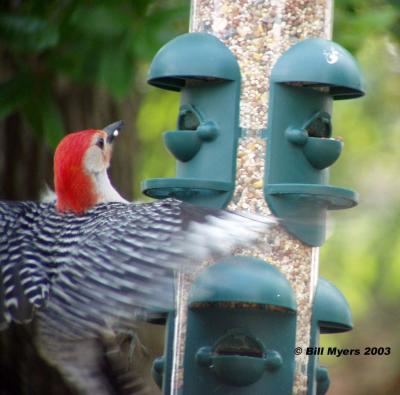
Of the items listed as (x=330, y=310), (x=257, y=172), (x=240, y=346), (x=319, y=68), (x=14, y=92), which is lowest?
(x=240, y=346)

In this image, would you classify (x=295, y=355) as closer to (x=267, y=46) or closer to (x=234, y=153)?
(x=234, y=153)

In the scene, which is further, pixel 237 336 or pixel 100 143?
pixel 100 143

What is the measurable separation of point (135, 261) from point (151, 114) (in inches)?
144

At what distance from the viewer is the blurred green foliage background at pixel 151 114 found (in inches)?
248

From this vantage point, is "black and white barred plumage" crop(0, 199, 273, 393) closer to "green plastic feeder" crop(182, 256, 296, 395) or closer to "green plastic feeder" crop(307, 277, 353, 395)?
"green plastic feeder" crop(182, 256, 296, 395)

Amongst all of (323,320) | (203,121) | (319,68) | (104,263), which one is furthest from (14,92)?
(323,320)

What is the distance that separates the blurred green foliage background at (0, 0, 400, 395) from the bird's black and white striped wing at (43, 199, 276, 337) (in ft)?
2.99

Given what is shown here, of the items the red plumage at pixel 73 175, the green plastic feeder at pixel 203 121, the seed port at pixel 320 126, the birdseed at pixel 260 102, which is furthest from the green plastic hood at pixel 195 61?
the red plumage at pixel 73 175

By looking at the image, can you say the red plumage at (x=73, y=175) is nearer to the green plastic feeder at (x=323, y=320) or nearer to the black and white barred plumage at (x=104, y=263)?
the black and white barred plumage at (x=104, y=263)

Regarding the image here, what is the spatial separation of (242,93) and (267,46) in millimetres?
235

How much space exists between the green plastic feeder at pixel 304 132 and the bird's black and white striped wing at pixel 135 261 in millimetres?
294

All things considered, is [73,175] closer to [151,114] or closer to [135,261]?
[135,261]

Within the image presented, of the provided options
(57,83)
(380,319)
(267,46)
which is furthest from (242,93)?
(380,319)

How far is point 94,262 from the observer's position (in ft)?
16.5
